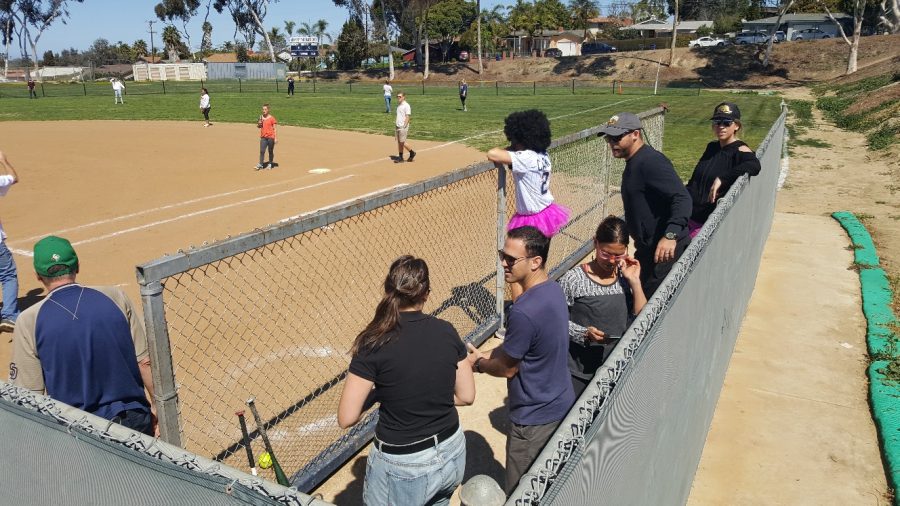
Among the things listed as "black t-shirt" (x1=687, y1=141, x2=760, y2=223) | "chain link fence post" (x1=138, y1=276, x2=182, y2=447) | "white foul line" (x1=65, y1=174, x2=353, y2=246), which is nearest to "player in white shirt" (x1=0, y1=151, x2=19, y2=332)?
"white foul line" (x1=65, y1=174, x2=353, y2=246)

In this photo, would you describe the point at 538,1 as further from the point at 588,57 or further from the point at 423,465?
the point at 423,465

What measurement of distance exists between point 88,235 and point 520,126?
794 cm

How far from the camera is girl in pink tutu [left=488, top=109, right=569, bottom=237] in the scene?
5.37 m

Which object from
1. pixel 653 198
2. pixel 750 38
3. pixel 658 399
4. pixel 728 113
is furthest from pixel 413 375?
pixel 750 38

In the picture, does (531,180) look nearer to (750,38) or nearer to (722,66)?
(722,66)

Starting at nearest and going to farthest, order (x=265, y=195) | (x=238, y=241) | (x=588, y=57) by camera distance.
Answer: (x=238, y=241)
(x=265, y=195)
(x=588, y=57)

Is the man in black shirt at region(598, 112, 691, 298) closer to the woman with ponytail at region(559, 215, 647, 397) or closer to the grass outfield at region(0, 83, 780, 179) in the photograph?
the woman with ponytail at region(559, 215, 647, 397)

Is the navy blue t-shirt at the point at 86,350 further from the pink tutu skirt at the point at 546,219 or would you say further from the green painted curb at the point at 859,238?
the green painted curb at the point at 859,238

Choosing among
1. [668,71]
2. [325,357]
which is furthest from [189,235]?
[668,71]

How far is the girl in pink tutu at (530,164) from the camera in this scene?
537 centimetres

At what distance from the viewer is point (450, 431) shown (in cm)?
289

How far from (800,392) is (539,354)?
3663 mm

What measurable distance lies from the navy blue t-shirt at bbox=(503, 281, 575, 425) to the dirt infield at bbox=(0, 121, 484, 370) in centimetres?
570

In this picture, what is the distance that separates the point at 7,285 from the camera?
684 centimetres
